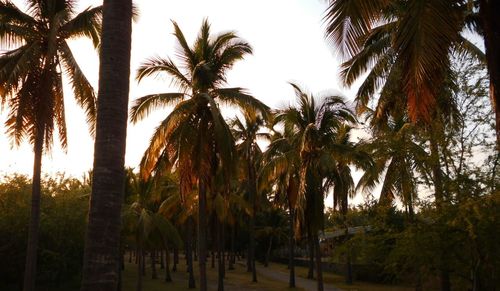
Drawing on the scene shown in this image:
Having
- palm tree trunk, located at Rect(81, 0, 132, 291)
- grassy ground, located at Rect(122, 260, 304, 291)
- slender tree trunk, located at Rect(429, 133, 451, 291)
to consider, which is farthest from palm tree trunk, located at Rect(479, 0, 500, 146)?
grassy ground, located at Rect(122, 260, 304, 291)

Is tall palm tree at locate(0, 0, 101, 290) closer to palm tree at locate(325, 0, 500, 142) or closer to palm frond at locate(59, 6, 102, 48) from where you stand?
palm frond at locate(59, 6, 102, 48)

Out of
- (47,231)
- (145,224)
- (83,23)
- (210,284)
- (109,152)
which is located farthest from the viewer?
(210,284)

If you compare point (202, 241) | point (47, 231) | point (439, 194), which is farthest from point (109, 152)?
point (47, 231)

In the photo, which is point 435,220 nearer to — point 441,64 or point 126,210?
point 441,64

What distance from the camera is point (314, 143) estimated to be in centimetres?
2319

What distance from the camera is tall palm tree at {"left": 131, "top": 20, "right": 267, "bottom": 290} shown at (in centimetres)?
1761

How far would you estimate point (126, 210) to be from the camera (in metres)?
31.0

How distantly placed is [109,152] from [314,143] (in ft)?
58.7

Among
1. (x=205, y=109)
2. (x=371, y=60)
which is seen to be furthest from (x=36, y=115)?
(x=371, y=60)

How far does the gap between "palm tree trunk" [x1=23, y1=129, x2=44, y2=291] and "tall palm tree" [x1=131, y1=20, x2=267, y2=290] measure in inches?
132

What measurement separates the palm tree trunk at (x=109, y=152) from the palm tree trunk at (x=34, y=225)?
1102 cm

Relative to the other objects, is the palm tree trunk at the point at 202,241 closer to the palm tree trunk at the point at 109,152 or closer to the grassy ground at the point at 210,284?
the palm tree trunk at the point at 109,152

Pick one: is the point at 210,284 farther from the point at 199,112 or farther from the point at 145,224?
the point at 199,112

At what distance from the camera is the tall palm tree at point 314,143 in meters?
22.9
